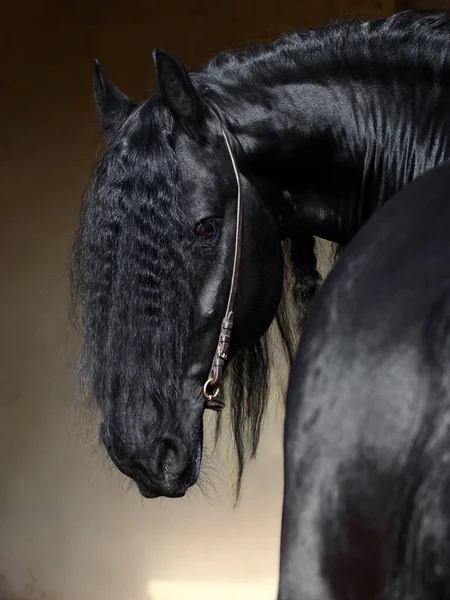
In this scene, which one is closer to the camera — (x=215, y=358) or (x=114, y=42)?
(x=215, y=358)

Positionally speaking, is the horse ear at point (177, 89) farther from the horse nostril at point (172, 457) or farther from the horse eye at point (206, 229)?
the horse nostril at point (172, 457)

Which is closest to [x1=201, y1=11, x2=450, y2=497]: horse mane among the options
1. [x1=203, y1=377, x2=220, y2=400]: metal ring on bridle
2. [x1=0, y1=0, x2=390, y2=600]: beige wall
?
[x1=203, y1=377, x2=220, y2=400]: metal ring on bridle

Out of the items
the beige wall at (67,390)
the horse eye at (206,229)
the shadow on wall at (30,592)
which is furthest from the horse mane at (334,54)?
the shadow on wall at (30,592)

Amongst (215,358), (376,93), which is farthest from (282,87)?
(215,358)

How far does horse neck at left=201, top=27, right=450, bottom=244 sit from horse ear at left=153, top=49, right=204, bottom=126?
50 millimetres

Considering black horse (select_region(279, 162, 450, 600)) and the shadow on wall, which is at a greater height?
black horse (select_region(279, 162, 450, 600))

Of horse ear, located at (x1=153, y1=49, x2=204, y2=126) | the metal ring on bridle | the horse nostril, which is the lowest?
the horse nostril

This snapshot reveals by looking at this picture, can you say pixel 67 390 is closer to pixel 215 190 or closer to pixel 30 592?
pixel 30 592

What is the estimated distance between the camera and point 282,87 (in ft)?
3.26

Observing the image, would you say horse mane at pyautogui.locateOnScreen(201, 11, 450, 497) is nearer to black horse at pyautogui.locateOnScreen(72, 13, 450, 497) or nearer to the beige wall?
black horse at pyautogui.locateOnScreen(72, 13, 450, 497)

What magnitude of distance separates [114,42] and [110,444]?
1.69m

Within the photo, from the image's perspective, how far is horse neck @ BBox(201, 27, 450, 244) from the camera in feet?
3.21

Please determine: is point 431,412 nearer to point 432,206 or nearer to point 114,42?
point 432,206

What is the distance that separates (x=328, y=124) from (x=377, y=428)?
0.56 meters
